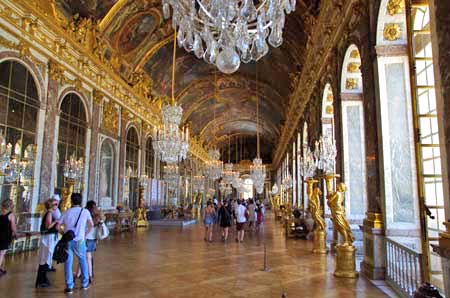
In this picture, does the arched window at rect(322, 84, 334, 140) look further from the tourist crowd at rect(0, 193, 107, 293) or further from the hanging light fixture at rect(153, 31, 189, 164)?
the tourist crowd at rect(0, 193, 107, 293)

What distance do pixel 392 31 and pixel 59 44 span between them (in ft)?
28.8

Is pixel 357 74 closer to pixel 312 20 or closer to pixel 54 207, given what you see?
pixel 312 20

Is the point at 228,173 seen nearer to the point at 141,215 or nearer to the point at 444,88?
the point at 141,215

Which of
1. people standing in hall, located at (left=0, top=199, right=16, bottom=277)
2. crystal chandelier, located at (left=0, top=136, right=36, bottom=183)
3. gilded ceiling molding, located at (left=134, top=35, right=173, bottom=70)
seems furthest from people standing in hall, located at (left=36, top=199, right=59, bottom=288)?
gilded ceiling molding, located at (left=134, top=35, right=173, bottom=70)

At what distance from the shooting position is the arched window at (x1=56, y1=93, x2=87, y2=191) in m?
9.59

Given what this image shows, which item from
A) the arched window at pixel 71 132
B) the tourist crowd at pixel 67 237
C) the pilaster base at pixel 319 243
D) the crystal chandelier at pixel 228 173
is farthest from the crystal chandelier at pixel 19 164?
the crystal chandelier at pixel 228 173

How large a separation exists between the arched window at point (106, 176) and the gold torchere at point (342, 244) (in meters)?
9.13

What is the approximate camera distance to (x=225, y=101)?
25609 millimetres

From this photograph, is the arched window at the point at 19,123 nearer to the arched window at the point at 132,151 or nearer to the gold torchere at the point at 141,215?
the arched window at the point at 132,151

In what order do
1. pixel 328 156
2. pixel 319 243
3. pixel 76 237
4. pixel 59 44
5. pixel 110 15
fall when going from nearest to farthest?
1. pixel 76 237
2. pixel 328 156
3. pixel 319 243
4. pixel 59 44
5. pixel 110 15

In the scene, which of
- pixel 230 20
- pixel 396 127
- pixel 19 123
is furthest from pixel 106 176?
pixel 396 127

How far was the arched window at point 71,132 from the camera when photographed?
377 inches

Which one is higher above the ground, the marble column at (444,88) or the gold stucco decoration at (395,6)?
the gold stucco decoration at (395,6)

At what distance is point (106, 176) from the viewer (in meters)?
12.8
